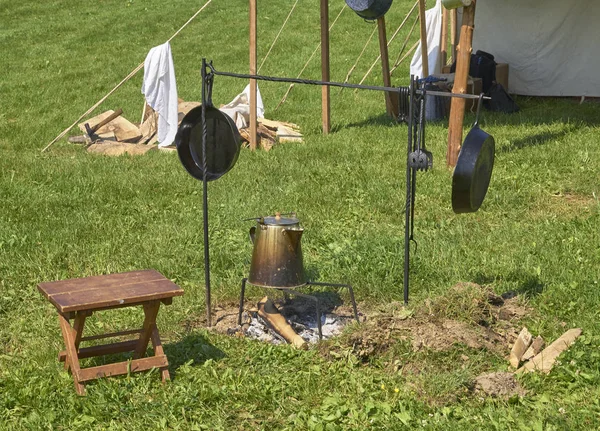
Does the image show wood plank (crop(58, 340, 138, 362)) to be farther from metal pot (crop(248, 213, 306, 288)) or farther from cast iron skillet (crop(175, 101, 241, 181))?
cast iron skillet (crop(175, 101, 241, 181))

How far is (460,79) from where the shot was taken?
9.47 m

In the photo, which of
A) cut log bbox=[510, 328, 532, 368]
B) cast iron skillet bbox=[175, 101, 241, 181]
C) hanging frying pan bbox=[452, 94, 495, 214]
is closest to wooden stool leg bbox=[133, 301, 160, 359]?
cast iron skillet bbox=[175, 101, 241, 181]

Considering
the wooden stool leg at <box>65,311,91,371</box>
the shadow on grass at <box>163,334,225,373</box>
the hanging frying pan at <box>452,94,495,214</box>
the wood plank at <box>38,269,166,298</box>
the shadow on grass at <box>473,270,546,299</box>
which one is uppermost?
the hanging frying pan at <box>452,94,495,214</box>

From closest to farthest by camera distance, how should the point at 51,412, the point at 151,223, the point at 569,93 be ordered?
the point at 51,412, the point at 151,223, the point at 569,93

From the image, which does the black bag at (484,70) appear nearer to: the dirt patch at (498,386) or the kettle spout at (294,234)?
the kettle spout at (294,234)

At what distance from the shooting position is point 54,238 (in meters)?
7.63

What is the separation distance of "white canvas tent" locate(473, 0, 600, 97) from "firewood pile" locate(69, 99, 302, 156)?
15.4 feet

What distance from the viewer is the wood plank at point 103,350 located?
509 cm

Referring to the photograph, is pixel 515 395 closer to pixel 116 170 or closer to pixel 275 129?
pixel 116 170

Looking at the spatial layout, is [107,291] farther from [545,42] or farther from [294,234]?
[545,42]

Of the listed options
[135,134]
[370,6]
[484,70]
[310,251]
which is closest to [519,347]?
[310,251]

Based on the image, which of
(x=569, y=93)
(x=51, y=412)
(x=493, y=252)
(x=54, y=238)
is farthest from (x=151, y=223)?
(x=569, y=93)

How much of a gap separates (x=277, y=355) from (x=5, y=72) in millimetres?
14601

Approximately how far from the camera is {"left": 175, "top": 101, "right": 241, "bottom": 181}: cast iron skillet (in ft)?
18.7
